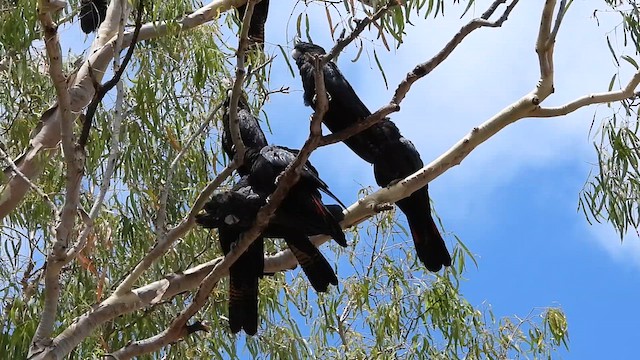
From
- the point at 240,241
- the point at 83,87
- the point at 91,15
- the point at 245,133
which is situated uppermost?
the point at 91,15

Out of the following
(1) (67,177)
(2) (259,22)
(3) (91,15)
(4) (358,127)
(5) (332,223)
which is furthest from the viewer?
(3) (91,15)

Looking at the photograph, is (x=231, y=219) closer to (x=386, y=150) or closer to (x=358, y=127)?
(x=358, y=127)

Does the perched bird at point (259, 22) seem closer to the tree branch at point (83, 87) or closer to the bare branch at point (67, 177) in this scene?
the tree branch at point (83, 87)

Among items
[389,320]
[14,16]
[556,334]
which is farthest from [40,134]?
[556,334]

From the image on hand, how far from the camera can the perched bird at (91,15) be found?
4.48 meters

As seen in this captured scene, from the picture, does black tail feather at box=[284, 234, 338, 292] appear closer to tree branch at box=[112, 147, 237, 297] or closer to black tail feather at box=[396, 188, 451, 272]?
tree branch at box=[112, 147, 237, 297]

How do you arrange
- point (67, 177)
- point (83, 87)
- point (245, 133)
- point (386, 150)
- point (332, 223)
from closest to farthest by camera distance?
point (67, 177), point (332, 223), point (245, 133), point (83, 87), point (386, 150)

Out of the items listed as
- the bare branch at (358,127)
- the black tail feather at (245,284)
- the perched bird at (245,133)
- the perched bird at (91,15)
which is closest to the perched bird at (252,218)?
the black tail feather at (245,284)

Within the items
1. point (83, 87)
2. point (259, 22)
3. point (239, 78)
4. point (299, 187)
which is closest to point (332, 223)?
point (299, 187)

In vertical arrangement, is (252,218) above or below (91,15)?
below

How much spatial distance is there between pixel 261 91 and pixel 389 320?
1.29 metres

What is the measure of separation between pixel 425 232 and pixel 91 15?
171 cm

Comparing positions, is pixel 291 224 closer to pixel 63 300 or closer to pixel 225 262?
pixel 225 262

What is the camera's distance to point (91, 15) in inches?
178
